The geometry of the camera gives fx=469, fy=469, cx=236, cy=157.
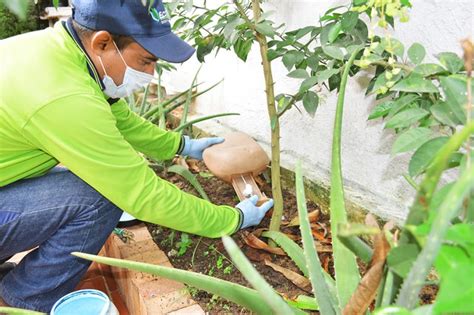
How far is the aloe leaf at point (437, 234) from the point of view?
1.08ft

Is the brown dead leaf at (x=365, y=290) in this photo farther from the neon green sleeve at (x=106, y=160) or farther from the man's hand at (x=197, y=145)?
the man's hand at (x=197, y=145)

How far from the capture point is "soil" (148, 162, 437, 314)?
1318 mm

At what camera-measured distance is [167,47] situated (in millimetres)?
1277

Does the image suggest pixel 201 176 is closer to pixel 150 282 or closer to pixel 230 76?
pixel 230 76

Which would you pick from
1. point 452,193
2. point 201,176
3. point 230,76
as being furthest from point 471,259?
point 230,76

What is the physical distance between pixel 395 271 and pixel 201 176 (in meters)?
1.56

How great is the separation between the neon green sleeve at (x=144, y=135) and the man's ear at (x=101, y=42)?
1.32ft

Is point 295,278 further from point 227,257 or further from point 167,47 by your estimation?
point 167,47

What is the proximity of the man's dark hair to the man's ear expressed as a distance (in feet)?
0.05

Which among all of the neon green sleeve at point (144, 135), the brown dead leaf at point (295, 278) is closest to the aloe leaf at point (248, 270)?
the brown dead leaf at point (295, 278)

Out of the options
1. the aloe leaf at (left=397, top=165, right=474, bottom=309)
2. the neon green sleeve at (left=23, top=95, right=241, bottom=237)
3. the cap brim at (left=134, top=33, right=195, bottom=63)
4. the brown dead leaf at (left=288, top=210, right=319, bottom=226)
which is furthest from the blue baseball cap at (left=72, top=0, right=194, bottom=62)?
the aloe leaf at (left=397, top=165, right=474, bottom=309)

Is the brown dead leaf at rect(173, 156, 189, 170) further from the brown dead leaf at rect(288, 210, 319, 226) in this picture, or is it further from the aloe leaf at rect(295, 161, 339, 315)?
the aloe leaf at rect(295, 161, 339, 315)

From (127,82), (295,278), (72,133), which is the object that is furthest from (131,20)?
(295,278)

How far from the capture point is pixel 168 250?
1603 millimetres
